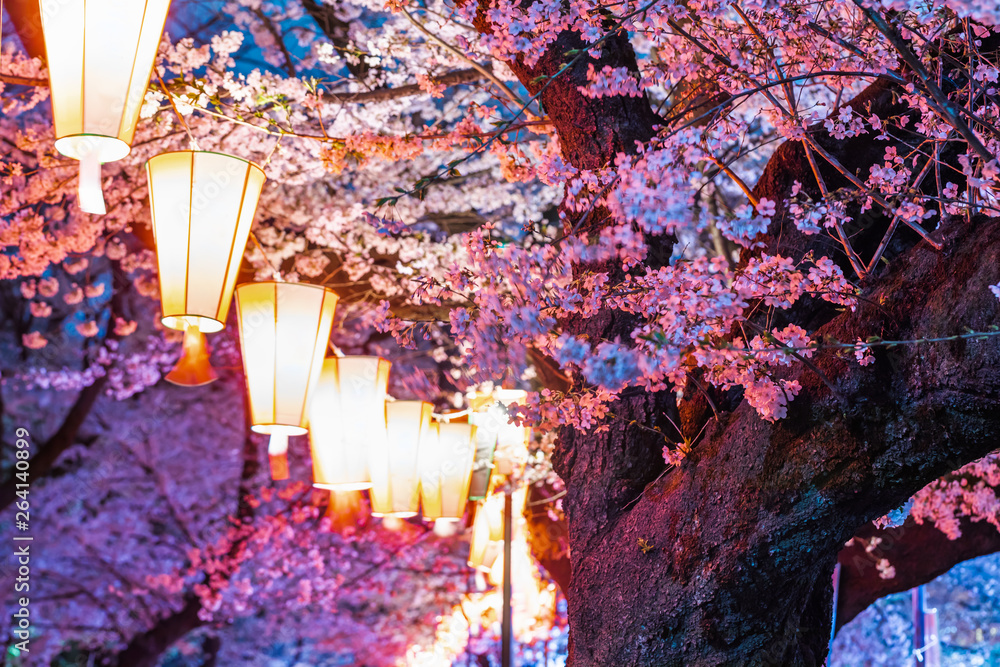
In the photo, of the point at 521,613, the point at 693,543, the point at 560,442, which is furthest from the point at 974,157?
the point at 521,613

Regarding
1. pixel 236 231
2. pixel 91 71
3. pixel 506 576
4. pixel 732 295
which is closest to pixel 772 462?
pixel 732 295

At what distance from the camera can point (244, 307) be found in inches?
135

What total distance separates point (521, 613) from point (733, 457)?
9.86 meters

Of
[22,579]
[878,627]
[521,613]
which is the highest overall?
[22,579]

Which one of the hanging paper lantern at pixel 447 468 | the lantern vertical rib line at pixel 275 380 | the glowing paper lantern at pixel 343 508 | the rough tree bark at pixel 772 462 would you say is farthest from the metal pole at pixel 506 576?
the glowing paper lantern at pixel 343 508

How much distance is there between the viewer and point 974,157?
2768 mm

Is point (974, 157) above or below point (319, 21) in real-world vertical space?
below

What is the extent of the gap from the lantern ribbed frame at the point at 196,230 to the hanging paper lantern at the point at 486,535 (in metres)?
4.45

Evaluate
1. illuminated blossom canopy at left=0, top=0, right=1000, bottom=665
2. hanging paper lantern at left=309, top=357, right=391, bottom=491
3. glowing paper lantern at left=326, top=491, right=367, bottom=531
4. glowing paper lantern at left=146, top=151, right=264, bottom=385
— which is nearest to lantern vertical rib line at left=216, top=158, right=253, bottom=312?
glowing paper lantern at left=146, top=151, right=264, bottom=385

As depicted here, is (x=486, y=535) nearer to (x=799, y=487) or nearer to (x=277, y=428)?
(x=277, y=428)

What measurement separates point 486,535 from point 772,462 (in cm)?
474

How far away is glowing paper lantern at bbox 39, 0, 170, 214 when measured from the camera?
2324 mm

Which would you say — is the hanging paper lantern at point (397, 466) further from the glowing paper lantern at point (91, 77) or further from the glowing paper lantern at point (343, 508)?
the glowing paper lantern at point (343, 508)

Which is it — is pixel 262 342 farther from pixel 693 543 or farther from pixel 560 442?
pixel 693 543
